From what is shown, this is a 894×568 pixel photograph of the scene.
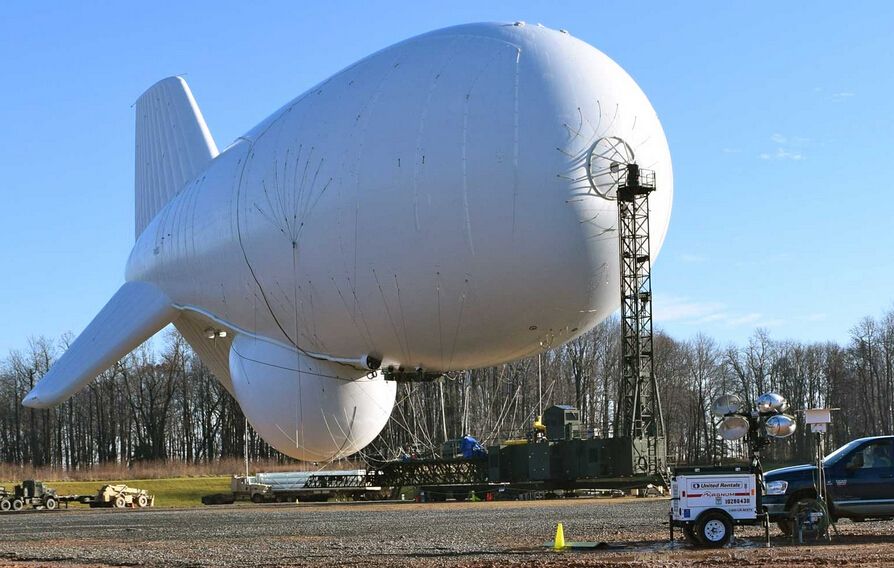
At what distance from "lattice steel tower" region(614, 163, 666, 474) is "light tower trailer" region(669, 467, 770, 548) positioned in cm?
1302

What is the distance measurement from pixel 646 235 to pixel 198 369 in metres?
70.2

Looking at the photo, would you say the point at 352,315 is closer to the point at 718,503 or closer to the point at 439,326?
the point at 439,326

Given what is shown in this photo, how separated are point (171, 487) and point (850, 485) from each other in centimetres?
4095

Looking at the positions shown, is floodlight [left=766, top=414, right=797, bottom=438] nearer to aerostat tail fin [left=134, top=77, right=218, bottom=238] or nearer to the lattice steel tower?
the lattice steel tower

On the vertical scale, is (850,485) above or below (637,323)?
below

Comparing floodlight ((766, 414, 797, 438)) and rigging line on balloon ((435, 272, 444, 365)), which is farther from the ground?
rigging line on balloon ((435, 272, 444, 365))

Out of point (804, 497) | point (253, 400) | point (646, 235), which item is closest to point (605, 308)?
point (646, 235)

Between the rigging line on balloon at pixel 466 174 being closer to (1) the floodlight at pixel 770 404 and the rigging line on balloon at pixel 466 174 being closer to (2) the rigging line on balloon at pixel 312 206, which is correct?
(2) the rigging line on balloon at pixel 312 206

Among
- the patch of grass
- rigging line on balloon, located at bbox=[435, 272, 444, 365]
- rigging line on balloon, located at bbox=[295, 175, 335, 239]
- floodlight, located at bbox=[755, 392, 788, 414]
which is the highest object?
rigging line on balloon, located at bbox=[295, 175, 335, 239]

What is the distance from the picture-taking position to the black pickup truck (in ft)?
54.7

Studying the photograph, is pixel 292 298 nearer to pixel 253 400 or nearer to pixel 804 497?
pixel 253 400

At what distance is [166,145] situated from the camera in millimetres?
42281

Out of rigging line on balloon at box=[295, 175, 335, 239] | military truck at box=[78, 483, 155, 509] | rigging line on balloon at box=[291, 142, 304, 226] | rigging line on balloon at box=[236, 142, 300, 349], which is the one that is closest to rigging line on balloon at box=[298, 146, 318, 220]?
rigging line on balloon at box=[295, 175, 335, 239]

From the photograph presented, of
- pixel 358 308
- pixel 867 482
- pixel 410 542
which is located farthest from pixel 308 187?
pixel 867 482
